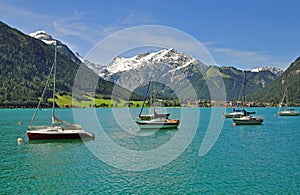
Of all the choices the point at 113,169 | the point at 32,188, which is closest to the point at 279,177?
the point at 113,169

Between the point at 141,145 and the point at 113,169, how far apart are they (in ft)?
67.4

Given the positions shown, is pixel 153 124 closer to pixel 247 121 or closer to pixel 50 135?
pixel 50 135

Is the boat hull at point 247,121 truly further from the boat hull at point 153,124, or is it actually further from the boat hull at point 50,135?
the boat hull at point 50,135

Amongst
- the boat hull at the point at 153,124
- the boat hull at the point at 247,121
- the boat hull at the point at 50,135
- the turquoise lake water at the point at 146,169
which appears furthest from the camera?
the boat hull at the point at 247,121

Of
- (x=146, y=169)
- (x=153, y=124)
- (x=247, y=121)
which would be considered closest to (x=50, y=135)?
(x=146, y=169)

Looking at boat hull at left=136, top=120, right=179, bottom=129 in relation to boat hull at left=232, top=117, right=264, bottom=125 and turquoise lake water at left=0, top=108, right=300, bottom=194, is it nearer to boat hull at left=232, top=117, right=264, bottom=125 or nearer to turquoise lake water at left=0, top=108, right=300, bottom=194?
turquoise lake water at left=0, top=108, right=300, bottom=194

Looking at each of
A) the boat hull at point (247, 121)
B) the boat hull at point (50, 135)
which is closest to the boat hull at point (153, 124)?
the boat hull at point (50, 135)

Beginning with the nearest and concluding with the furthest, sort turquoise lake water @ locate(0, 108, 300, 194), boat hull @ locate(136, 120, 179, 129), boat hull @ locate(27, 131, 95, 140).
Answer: turquoise lake water @ locate(0, 108, 300, 194)
boat hull @ locate(27, 131, 95, 140)
boat hull @ locate(136, 120, 179, 129)

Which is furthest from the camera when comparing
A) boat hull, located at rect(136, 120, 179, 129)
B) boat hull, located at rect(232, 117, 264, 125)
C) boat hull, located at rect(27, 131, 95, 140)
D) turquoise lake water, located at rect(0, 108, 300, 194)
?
boat hull, located at rect(232, 117, 264, 125)

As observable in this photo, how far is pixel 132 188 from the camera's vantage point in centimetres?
3022

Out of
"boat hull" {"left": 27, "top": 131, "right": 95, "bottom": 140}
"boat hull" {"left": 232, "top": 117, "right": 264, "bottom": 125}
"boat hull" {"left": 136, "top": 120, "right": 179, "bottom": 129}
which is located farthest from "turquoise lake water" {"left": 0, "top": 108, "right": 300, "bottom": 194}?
"boat hull" {"left": 232, "top": 117, "right": 264, "bottom": 125}

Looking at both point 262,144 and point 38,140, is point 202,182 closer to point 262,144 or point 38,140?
point 262,144

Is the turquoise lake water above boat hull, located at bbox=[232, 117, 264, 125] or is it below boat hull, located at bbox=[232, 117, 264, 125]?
below

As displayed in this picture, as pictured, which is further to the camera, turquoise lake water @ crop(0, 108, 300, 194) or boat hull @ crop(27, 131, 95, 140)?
boat hull @ crop(27, 131, 95, 140)
